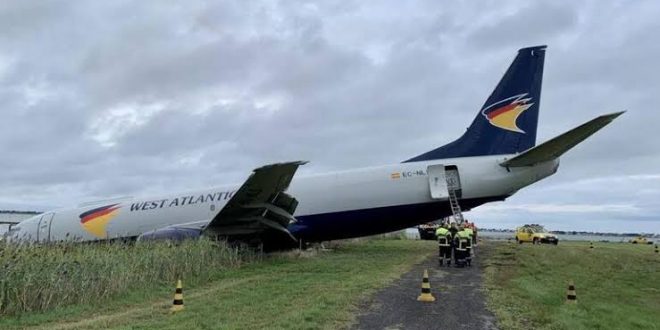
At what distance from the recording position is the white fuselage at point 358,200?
2227cm

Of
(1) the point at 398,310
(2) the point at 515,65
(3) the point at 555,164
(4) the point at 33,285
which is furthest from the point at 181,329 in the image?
(2) the point at 515,65

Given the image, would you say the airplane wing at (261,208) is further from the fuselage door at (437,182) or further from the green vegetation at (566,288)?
the green vegetation at (566,288)

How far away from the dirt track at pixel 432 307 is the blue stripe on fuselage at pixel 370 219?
687cm

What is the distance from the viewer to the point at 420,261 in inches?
826

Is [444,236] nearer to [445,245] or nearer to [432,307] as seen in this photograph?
[445,245]

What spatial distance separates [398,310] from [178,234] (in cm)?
1342

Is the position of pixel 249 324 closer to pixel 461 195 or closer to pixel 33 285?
pixel 33 285

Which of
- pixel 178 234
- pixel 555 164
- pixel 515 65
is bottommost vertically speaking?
pixel 178 234

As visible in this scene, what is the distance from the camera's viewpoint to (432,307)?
Result: 11117 millimetres

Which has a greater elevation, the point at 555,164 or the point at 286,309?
the point at 555,164

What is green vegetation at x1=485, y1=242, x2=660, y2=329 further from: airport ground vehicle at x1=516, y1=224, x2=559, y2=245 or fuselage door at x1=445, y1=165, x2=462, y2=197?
airport ground vehicle at x1=516, y1=224, x2=559, y2=245

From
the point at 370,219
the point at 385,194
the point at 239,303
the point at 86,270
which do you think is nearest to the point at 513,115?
the point at 385,194

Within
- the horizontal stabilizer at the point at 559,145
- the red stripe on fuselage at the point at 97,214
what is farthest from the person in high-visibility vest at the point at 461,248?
the red stripe on fuselage at the point at 97,214

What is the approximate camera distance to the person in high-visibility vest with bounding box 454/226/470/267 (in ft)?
62.7
